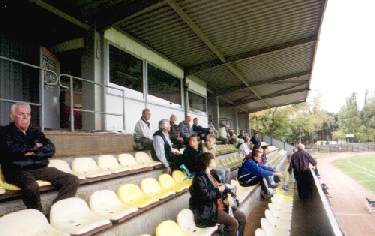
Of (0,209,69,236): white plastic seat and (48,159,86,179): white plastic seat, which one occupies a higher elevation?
(48,159,86,179): white plastic seat

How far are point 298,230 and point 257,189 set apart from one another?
121 cm

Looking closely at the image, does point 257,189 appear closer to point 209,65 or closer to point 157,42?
point 157,42

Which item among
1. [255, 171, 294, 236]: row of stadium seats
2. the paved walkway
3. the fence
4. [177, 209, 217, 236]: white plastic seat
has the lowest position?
the paved walkway

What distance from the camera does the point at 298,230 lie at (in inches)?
284

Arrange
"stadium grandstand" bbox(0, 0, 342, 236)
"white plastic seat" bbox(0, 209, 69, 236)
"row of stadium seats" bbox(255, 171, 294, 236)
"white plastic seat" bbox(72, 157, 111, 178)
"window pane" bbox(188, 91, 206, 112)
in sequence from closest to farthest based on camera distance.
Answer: "white plastic seat" bbox(0, 209, 69, 236), "stadium grandstand" bbox(0, 0, 342, 236), "white plastic seat" bbox(72, 157, 111, 178), "row of stadium seats" bbox(255, 171, 294, 236), "window pane" bbox(188, 91, 206, 112)

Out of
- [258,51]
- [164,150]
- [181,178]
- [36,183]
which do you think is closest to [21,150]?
[36,183]

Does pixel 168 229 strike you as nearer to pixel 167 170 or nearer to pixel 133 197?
pixel 133 197

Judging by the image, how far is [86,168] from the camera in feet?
16.5

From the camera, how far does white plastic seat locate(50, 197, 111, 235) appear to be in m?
3.23

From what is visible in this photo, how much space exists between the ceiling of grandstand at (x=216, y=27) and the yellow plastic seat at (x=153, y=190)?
377 centimetres

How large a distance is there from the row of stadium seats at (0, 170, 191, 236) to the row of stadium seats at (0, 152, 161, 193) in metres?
0.42

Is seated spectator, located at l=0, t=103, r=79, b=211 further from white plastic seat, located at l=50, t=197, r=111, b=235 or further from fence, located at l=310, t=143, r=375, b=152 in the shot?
fence, located at l=310, t=143, r=375, b=152

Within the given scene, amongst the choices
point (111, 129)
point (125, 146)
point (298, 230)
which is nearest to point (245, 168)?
point (298, 230)

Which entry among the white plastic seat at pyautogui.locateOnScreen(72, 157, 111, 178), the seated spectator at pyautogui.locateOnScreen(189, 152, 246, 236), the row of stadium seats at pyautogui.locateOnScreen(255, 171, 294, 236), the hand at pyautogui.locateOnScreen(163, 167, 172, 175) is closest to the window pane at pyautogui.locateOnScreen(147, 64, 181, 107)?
the hand at pyautogui.locateOnScreen(163, 167, 172, 175)
